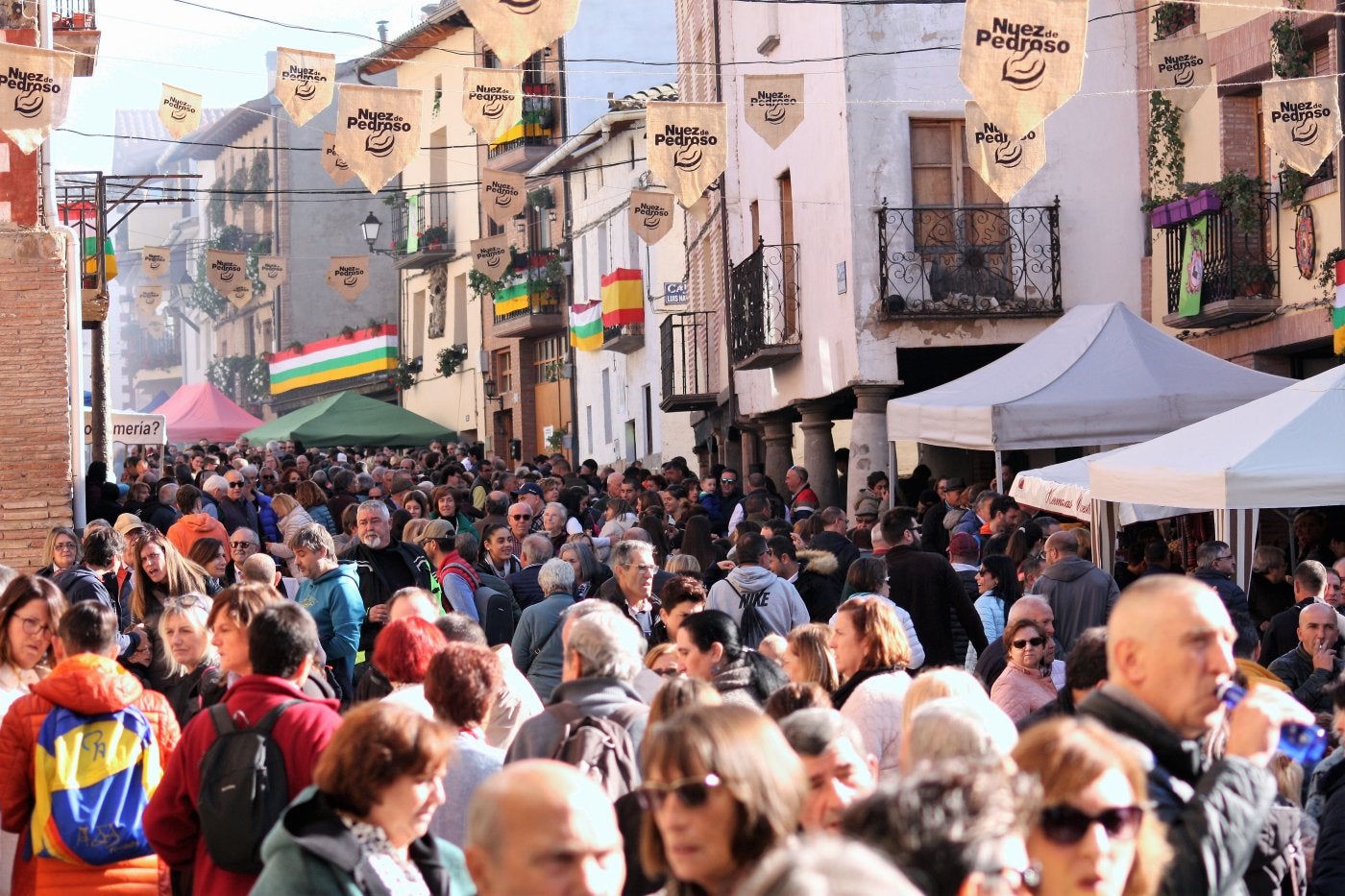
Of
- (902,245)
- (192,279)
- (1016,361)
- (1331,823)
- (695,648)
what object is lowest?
(1331,823)

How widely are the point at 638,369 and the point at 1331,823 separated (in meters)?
32.0

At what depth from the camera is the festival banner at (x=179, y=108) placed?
19.5 m

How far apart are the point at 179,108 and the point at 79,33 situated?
1268mm

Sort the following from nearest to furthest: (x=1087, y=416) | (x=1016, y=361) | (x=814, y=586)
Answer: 1. (x=814, y=586)
2. (x=1087, y=416)
3. (x=1016, y=361)

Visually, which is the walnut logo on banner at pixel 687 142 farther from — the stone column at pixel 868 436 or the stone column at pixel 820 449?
the stone column at pixel 820 449

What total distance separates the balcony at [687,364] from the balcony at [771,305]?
20.3ft

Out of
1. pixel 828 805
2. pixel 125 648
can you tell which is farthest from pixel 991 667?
pixel 828 805

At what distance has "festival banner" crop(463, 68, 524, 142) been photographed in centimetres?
1586

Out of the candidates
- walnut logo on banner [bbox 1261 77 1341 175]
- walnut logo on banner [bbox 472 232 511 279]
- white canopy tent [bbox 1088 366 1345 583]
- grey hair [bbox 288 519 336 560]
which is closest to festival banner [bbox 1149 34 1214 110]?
walnut logo on banner [bbox 1261 77 1341 175]

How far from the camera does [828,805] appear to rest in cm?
443

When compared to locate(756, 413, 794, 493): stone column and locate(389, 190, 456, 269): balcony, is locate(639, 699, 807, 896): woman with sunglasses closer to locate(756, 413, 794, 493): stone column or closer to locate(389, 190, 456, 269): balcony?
locate(756, 413, 794, 493): stone column

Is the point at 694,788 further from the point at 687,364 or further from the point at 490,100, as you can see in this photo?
the point at 687,364

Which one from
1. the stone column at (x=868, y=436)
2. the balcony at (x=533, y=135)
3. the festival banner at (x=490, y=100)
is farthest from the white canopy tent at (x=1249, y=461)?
the balcony at (x=533, y=135)

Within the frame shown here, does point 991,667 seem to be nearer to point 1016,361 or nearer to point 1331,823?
point 1331,823
